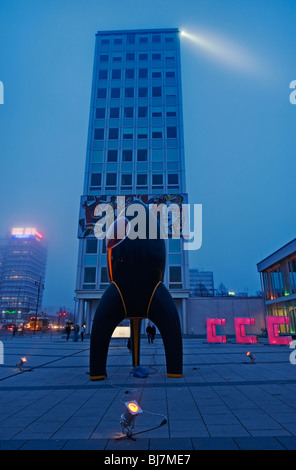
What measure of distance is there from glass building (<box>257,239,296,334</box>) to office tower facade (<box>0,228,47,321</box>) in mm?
122597

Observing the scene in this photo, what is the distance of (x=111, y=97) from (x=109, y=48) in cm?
1195

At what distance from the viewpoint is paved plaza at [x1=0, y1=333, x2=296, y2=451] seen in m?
4.61

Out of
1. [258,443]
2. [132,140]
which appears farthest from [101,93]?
[258,443]

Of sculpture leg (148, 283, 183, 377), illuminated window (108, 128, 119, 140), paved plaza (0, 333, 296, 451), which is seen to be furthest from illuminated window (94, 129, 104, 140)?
sculpture leg (148, 283, 183, 377)

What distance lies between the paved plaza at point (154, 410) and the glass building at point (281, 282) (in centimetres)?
2288

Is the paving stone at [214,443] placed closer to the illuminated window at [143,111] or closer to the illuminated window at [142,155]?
the illuminated window at [142,155]

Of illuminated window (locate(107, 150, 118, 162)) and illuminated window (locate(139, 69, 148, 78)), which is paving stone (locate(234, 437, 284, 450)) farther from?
illuminated window (locate(139, 69, 148, 78))

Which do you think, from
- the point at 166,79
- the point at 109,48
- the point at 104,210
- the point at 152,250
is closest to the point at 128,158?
the point at 104,210

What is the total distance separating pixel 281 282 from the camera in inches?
1383

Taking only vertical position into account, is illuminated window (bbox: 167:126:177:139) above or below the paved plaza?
above

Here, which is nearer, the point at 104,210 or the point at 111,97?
the point at 104,210

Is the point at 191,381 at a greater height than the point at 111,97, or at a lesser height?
lesser
